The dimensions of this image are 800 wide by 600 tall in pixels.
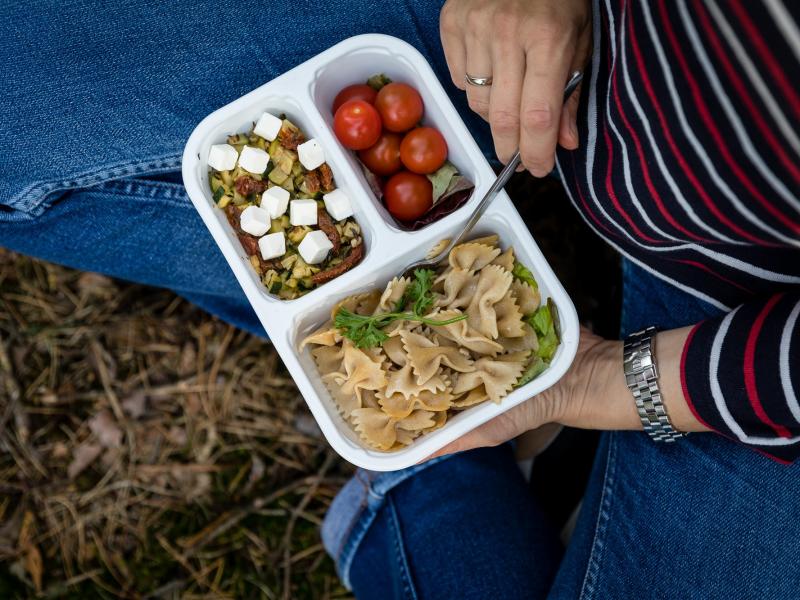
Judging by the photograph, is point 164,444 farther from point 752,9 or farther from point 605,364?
point 752,9

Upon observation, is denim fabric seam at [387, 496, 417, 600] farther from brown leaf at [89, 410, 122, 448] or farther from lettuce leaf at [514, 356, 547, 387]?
brown leaf at [89, 410, 122, 448]

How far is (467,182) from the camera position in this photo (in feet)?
4.82

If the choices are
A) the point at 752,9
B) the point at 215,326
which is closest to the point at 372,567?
the point at 215,326

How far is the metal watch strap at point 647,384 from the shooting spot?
1.41 meters

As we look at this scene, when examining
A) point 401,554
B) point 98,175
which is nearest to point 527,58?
point 98,175

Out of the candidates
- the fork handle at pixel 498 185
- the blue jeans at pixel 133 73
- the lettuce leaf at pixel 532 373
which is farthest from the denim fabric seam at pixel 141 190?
the lettuce leaf at pixel 532 373

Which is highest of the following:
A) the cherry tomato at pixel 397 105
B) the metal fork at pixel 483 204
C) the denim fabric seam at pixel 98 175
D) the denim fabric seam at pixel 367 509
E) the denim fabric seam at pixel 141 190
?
the denim fabric seam at pixel 98 175

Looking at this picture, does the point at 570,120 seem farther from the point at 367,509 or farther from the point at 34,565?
the point at 34,565

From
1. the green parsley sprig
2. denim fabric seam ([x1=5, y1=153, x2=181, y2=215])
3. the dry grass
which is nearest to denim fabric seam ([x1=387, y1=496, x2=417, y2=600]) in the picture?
the dry grass

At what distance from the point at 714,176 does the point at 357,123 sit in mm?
724

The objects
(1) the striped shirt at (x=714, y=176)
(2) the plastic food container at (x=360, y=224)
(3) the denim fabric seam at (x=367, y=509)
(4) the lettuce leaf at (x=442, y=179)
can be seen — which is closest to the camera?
(1) the striped shirt at (x=714, y=176)

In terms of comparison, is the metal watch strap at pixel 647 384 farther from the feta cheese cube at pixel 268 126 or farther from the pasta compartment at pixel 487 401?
the feta cheese cube at pixel 268 126

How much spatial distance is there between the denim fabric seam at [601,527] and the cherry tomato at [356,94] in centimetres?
99

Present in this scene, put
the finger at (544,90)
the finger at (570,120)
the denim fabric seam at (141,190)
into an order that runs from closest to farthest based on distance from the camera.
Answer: the finger at (544,90), the finger at (570,120), the denim fabric seam at (141,190)
